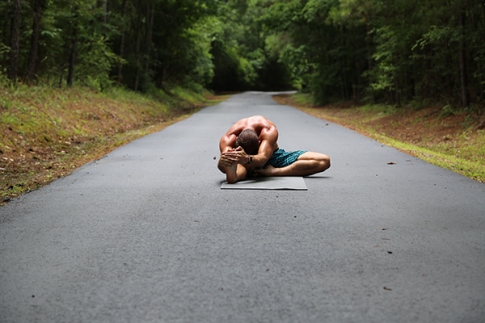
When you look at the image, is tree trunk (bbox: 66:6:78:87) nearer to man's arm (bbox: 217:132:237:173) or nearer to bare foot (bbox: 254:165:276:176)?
man's arm (bbox: 217:132:237:173)

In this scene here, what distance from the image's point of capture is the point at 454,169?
8922 mm

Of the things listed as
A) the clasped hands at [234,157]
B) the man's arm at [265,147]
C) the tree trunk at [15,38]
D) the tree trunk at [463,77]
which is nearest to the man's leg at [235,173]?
the clasped hands at [234,157]

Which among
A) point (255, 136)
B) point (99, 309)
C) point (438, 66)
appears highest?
point (438, 66)

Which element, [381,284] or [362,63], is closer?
[381,284]

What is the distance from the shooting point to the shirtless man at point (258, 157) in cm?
722

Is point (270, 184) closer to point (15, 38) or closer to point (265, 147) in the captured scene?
point (265, 147)

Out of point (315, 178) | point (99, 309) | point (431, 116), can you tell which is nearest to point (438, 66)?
point (431, 116)

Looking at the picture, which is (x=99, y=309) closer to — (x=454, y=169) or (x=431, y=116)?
(x=454, y=169)

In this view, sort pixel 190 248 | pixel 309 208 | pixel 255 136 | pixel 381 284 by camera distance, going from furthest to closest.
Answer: pixel 255 136, pixel 309 208, pixel 190 248, pixel 381 284

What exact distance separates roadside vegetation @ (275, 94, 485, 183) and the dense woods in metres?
0.69

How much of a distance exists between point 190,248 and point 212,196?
86.9 inches

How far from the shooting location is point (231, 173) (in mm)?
7293

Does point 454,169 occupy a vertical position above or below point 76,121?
below

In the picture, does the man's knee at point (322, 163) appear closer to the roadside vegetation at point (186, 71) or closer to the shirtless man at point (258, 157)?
the shirtless man at point (258, 157)
